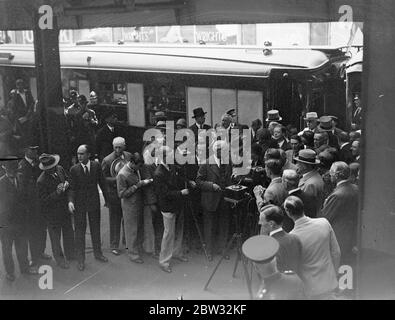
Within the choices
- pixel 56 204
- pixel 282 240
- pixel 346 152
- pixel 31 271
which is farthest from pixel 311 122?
pixel 31 271

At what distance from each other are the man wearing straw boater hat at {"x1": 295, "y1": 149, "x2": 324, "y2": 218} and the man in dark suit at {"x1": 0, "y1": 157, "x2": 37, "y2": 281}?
301cm

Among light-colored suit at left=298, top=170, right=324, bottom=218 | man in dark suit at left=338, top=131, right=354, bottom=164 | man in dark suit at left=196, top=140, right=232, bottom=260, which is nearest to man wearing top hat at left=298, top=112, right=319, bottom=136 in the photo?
man in dark suit at left=338, top=131, right=354, bottom=164

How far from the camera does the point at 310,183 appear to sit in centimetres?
493

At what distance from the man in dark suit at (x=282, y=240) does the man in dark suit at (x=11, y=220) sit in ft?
9.17

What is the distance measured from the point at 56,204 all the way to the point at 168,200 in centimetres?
124

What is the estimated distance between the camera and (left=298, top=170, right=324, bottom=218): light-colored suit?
484 centimetres

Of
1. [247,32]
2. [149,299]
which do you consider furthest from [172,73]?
[149,299]

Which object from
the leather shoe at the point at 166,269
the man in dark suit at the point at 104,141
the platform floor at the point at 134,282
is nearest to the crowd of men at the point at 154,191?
the leather shoe at the point at 166,269

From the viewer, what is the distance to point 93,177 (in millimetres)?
5629

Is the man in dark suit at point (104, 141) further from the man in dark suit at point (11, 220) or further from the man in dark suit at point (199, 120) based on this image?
the man in dark suit at point (11, 220)

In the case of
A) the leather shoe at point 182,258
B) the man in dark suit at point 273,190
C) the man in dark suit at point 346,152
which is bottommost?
the leather shoe at point 182,258

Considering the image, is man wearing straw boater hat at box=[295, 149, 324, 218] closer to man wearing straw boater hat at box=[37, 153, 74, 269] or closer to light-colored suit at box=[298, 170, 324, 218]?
light-colored suit at box=[298, 170, 324, 218]

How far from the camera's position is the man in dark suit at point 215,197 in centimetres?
564
